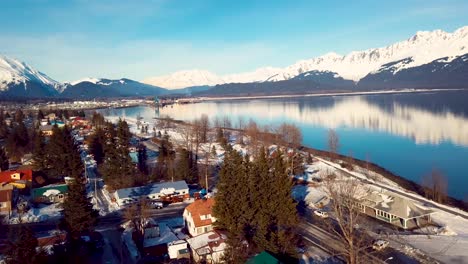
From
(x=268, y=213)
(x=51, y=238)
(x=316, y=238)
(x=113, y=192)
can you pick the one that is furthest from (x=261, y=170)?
(x=113, y=192)

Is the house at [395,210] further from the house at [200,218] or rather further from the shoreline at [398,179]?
the house at [200,218]

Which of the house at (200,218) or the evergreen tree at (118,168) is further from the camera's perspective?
the evergreen tree at (118,168)

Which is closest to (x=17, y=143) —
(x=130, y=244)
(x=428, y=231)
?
(x=130, y=244)

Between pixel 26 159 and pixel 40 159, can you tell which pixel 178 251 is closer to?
pixel 40 159

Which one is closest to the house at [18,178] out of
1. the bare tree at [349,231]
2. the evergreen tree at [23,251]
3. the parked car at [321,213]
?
the evergreen tree at [23,251]

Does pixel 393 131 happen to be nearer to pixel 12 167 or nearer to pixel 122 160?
pixel 122 160

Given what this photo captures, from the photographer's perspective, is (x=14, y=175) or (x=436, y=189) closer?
(x=436, y=189)

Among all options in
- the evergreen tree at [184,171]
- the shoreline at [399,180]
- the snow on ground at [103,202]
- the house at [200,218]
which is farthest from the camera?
the evergreen tree at [184,171]
